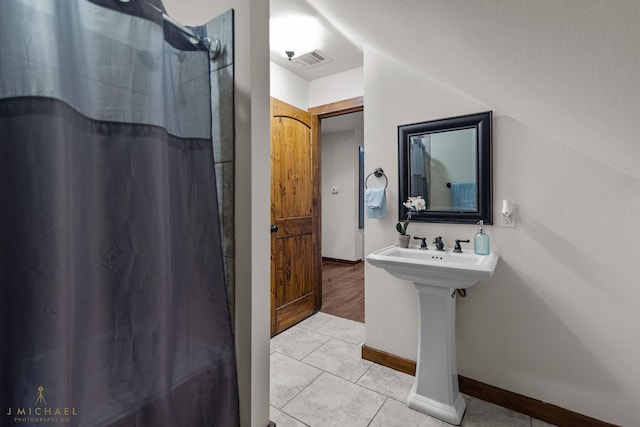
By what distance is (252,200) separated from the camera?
3.45ft

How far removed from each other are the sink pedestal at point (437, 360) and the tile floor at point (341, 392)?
0.20 ft

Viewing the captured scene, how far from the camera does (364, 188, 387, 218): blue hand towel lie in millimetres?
2051

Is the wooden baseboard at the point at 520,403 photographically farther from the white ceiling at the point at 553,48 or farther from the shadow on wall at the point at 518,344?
the white ceiling at the point at 553,48

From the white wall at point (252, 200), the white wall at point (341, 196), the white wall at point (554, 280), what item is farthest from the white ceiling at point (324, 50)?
the white wall at point (341, 196)

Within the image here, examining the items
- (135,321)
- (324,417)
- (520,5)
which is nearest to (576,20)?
(520,5)

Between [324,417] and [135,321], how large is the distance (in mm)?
1259

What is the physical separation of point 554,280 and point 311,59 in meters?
2.36

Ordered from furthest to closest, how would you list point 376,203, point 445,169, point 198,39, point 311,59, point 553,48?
point 311,59, point 376,203, point 445,169, point 198,39, point 553,48

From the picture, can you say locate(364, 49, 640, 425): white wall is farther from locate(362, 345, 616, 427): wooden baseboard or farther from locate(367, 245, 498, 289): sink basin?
locate(367, 245, 498, 289): sink basin

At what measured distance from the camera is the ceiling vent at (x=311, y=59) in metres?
2.39

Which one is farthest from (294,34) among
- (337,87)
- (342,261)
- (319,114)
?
(342,261)

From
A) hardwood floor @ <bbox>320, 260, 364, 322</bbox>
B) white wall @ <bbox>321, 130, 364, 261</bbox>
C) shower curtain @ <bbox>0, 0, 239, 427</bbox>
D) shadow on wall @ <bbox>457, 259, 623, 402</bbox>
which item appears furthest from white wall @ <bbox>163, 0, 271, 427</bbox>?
white wall @ <bbox>321, 130, 364, 261</bbox>

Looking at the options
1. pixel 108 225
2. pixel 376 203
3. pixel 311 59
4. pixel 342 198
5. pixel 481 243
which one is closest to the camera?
pixel 108 225

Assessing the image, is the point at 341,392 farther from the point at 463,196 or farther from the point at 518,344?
the point at 463,196
